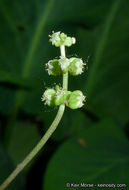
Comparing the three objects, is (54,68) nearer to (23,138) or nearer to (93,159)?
(93,159)

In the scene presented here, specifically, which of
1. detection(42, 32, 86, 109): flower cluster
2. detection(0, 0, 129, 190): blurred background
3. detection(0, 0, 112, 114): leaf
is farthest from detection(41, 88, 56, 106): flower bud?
detection(0, 0, 112, 114): leaf

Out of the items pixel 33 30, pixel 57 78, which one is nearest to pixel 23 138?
pixel 57 78

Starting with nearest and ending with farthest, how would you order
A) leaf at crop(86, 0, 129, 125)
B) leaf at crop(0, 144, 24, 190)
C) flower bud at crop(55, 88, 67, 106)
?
flower bud at crop(55, 88, 67, 106) → leaf at crop(0, 144, 24, 190) → leaf at crop(86, 0, 129, 125)

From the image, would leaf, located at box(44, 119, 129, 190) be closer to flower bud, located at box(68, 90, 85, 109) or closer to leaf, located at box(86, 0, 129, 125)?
leaf, located at box(86, 0, 129, 125)

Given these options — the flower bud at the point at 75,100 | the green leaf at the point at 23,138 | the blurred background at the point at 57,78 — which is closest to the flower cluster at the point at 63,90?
the flower bud at the point at 75,100

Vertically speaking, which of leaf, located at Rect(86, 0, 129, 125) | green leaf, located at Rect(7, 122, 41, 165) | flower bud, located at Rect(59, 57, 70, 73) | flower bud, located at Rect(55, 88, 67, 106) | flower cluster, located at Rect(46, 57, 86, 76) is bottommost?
flower bud, located at Rect(55, 88, 67, 106)

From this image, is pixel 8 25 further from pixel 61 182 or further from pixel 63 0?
pixel 61 182

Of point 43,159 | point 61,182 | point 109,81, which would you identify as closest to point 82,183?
point 61,182
